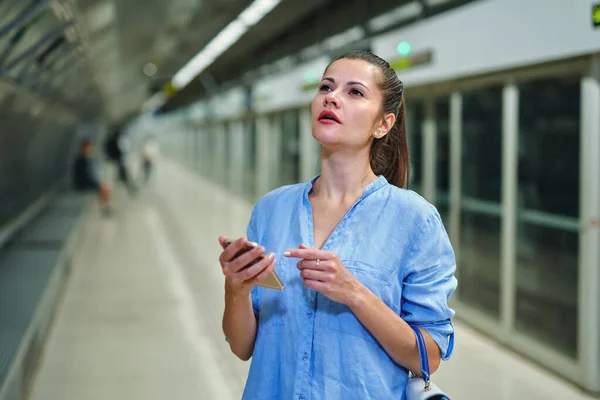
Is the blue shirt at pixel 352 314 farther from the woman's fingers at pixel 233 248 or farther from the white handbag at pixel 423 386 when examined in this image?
the woman's fingers at pixel 233 248

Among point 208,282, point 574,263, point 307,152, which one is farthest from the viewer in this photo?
point 307,152

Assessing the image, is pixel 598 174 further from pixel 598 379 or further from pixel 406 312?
pixel 406 312

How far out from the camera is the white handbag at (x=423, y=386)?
139cm

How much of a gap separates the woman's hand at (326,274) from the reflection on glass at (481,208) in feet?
15.1

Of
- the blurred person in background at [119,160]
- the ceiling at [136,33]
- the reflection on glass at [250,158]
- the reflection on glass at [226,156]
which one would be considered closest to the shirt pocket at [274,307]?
the ceiling at [136,33]

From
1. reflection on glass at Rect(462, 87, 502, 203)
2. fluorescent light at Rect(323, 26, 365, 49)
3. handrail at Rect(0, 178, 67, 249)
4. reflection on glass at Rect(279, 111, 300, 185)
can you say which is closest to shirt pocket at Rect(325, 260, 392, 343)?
handrail at Rect(0, 178, 67, 249)

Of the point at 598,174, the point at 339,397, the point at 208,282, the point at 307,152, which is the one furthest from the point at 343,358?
the point at 307,152

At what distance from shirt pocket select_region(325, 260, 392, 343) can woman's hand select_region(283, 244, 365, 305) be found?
0.07 m

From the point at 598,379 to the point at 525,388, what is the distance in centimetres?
45

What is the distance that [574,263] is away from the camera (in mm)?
8008

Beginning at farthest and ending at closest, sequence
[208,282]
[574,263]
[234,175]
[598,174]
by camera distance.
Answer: [234,175]
[574,263]
[208,282]
[598,174]

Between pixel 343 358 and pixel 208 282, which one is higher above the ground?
pixel 343 358

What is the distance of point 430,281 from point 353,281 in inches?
7.3

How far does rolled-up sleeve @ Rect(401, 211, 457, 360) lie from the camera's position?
54.5 inches
